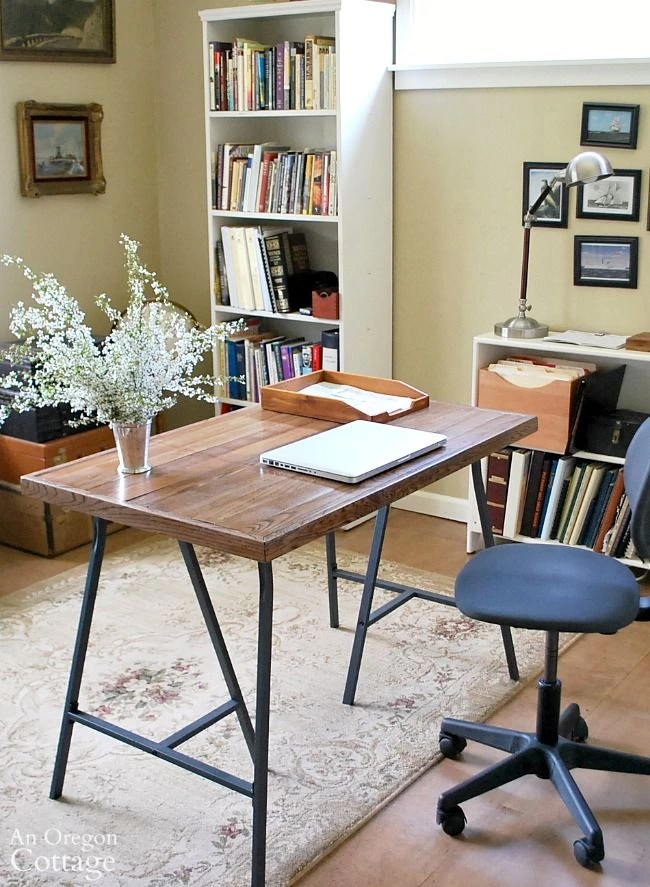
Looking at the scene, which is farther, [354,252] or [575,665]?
[354,252]

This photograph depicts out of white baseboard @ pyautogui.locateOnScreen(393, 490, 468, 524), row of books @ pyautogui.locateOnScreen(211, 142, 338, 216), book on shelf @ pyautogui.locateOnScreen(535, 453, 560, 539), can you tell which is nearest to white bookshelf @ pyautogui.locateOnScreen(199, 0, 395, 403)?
row of books @ pyautogui.locateOnScreen(211, 142, 338, 216)

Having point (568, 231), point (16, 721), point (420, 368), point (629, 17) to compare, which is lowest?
point (16, 721)

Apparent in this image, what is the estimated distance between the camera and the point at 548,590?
2385mm

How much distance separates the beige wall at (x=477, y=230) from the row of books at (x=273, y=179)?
0.33 meters

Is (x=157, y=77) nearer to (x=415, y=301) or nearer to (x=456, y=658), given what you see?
(x=415, y=301)

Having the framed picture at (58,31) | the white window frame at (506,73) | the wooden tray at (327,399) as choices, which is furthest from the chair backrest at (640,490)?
the framed picture at (58,31)

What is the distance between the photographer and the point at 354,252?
413 centimetres

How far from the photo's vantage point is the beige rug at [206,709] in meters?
2.41

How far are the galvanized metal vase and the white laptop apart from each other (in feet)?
0.86

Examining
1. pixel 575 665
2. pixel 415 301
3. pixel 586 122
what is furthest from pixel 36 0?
pixel 575 665

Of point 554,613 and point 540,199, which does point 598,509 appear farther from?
point 554,613

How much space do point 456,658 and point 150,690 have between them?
90 cm

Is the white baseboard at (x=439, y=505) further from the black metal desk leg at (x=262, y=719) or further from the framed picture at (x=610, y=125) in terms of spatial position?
the black metal desk leg at (x=262, y=719)

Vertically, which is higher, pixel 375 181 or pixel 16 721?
pixel 375 181
